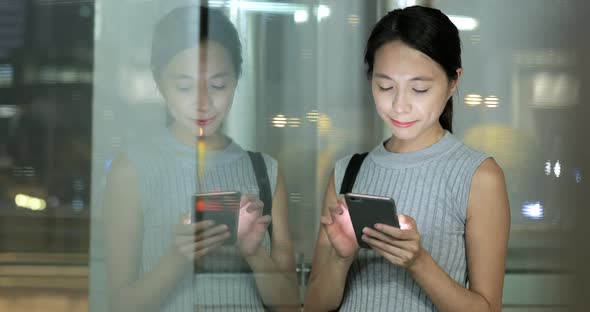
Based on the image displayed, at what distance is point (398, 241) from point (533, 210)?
1.78 meters

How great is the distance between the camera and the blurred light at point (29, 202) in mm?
2318

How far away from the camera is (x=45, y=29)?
7.73 ft

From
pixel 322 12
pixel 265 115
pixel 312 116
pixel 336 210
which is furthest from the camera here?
pixel 322 12

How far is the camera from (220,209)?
2336mm

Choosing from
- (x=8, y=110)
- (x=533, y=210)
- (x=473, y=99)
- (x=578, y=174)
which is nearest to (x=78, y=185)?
(x=8, y=110)

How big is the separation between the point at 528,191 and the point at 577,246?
0.29 m

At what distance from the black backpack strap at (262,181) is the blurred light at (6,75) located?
2.18ft

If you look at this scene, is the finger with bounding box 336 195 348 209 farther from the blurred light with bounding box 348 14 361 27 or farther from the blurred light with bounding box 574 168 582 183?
the blurred light with bounding box 574 168 582 183

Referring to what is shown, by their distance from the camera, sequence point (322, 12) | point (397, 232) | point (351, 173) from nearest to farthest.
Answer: point (397, 232) < point (351, 173) < point (322, 12)

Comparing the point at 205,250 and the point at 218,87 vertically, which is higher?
the point at 218,87

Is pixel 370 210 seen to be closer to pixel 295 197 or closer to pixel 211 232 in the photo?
pixel 211 232

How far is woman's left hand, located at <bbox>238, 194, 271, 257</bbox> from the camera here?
7.88 feet

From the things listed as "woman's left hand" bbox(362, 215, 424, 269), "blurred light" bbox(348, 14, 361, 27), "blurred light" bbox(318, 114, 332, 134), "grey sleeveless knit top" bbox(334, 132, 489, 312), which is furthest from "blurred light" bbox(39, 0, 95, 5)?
"blurred light" bbox(348, 14, 361, 27)

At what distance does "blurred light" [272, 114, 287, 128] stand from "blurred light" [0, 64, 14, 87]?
0.81 m
